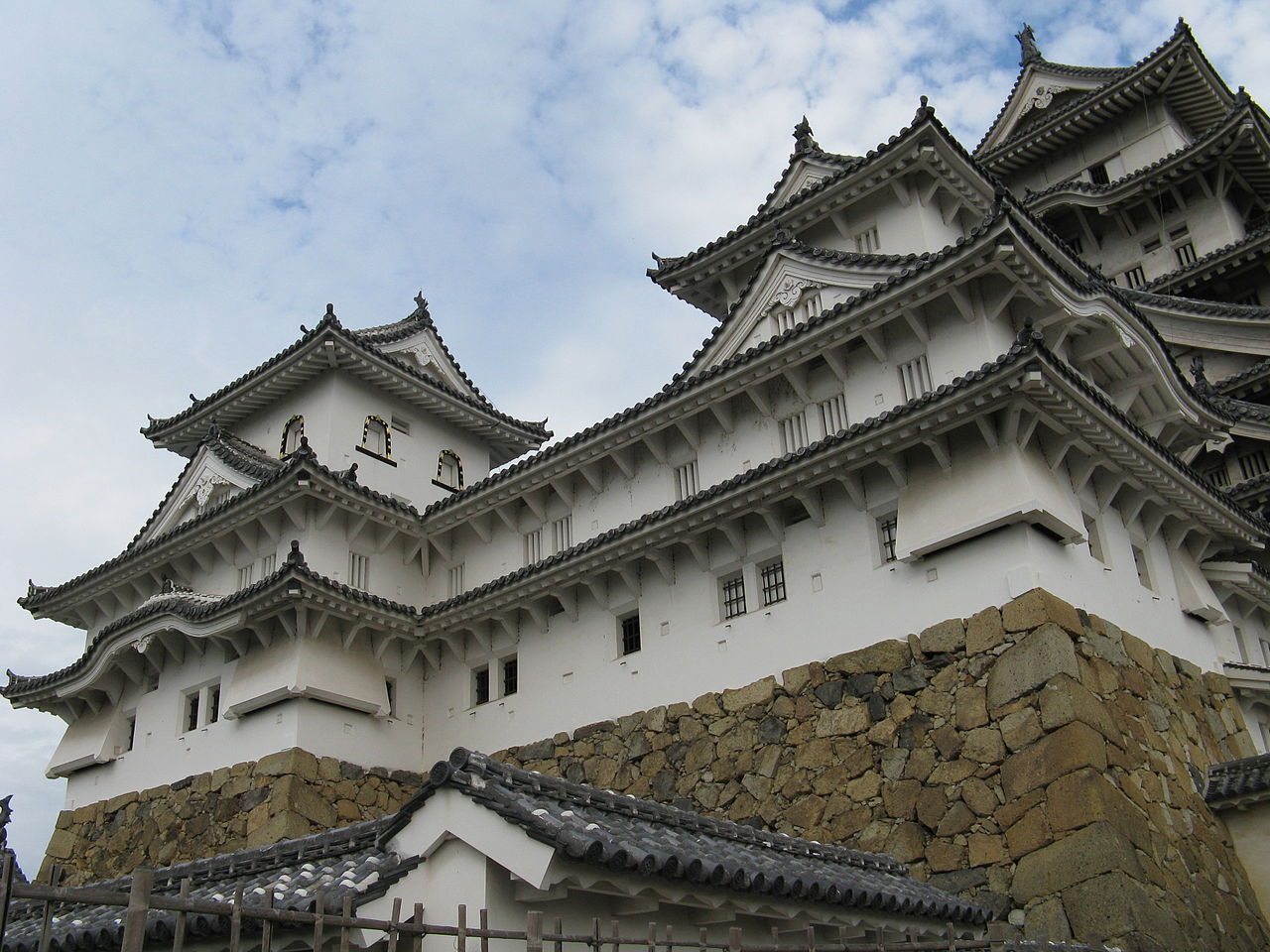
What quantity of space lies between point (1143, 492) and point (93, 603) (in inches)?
888

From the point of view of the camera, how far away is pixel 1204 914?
46.8 feet

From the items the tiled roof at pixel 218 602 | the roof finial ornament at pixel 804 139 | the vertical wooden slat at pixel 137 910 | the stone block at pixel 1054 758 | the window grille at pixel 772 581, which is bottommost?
the vertical wooden slat at pixel 137 910

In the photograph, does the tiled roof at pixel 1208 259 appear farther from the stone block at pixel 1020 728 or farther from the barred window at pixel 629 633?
the stone block at pixel 1020 728

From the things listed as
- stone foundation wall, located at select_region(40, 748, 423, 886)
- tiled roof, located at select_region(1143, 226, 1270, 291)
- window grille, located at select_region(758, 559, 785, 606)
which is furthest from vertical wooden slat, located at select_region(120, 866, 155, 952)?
tiled roof, located at select_region(1143, 226, 1270, 291)

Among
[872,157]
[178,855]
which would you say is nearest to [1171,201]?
[872,157]

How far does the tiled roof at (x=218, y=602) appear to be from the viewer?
19.8 meters

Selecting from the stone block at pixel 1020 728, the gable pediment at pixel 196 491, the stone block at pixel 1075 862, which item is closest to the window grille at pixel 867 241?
the stone block at pixel 1020 728

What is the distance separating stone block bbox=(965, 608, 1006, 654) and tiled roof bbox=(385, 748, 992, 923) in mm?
3069

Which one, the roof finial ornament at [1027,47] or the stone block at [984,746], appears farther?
the roof finial ornament at [1027,47]

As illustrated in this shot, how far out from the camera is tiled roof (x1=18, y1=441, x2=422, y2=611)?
848 inches

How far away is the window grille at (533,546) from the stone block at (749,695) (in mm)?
6187

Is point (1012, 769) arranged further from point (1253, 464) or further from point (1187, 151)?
point (1187, 151)

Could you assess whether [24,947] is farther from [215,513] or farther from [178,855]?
[215,513]

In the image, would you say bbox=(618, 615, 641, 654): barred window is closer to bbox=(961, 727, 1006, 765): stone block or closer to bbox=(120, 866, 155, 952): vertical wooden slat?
bbox=(961, 727, 1006, 765): stone block
